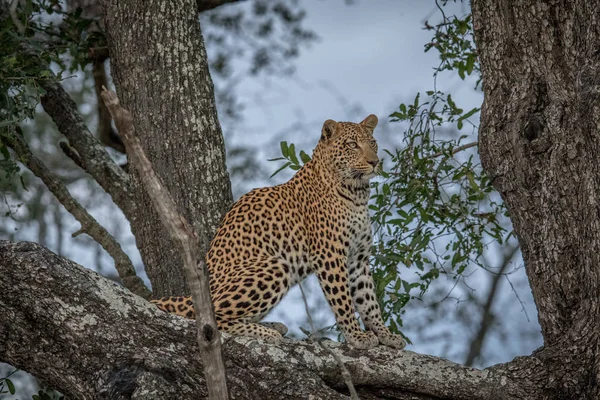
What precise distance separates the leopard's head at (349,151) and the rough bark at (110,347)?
174cm

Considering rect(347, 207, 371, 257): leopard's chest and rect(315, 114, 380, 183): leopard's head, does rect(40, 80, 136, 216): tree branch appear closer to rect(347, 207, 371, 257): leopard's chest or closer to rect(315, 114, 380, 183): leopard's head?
rect(315, 114, 380, 183): leopard's head

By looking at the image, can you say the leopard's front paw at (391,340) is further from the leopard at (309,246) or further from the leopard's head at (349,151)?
the leopard's head at (349,151)

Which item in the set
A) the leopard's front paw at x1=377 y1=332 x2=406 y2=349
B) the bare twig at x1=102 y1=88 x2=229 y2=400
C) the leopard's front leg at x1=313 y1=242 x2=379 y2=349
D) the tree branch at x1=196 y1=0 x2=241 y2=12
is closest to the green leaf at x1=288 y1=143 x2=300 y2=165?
the leopard's front leg at x1=313 y1=242 x2=379 y2=349

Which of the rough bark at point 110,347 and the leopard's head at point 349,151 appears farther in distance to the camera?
the leopard's head at point 349,151

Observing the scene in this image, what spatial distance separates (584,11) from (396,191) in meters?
2.23

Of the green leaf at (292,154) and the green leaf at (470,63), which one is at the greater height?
the green leaf at (470,63)

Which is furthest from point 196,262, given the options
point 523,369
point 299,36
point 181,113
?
point 299,36

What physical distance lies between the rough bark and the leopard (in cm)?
52

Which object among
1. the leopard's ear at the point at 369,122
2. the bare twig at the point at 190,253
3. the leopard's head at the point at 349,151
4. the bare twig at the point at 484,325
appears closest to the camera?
the bare twig at the point at 190,253

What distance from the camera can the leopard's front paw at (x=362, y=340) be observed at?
6.17m

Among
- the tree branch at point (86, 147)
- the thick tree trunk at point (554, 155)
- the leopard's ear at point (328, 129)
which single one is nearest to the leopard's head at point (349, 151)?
the leopard's ear at point (328, 129)

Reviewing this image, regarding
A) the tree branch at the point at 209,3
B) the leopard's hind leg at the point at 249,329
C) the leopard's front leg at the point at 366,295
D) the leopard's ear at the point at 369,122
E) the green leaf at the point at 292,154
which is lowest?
the leopard's hind leg at the point at 249,329

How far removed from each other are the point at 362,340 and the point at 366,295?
565 mm

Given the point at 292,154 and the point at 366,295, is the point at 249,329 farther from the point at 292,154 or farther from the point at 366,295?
the point at 292,154
